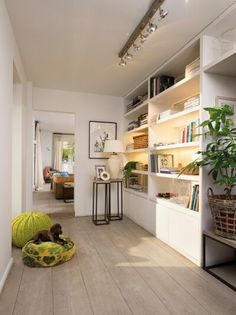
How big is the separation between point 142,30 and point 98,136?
2.44 meters

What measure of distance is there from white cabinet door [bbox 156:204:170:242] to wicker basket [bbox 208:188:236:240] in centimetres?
84

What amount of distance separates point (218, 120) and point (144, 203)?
1912 mm

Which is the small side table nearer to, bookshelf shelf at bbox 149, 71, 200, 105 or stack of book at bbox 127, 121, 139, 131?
bookshelf shelf at bbox 149, 71, 200, 105

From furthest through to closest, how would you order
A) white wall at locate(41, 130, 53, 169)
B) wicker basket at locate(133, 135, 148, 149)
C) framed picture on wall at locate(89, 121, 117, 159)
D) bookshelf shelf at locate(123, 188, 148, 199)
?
white wall at locate(41, 130, 53, 169) < framed picture on wall at locate(89, 121, 117, 159) < wicker basket at locate(133, 135, 148, 149) < bookshelf shelf at locate(123, 188, 148, 199)

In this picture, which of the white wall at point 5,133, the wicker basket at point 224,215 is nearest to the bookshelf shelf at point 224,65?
the wicker basket at point 224,215

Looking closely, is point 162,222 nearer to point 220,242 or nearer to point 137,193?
point 137,193

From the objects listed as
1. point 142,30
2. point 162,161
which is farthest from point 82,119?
point 142,30

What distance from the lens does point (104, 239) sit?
9.85 feet

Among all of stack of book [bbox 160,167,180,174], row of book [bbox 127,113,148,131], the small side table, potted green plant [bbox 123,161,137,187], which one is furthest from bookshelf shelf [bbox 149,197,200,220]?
row of book [bbox 127,113,148,131]

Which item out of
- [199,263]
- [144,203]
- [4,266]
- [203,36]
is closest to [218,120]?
[203,36]

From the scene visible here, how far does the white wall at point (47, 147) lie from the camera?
10.1 meters

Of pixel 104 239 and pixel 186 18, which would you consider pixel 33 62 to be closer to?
pixel 186 18

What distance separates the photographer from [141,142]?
3781 millimetres

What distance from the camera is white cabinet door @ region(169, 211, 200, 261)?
2295mm
